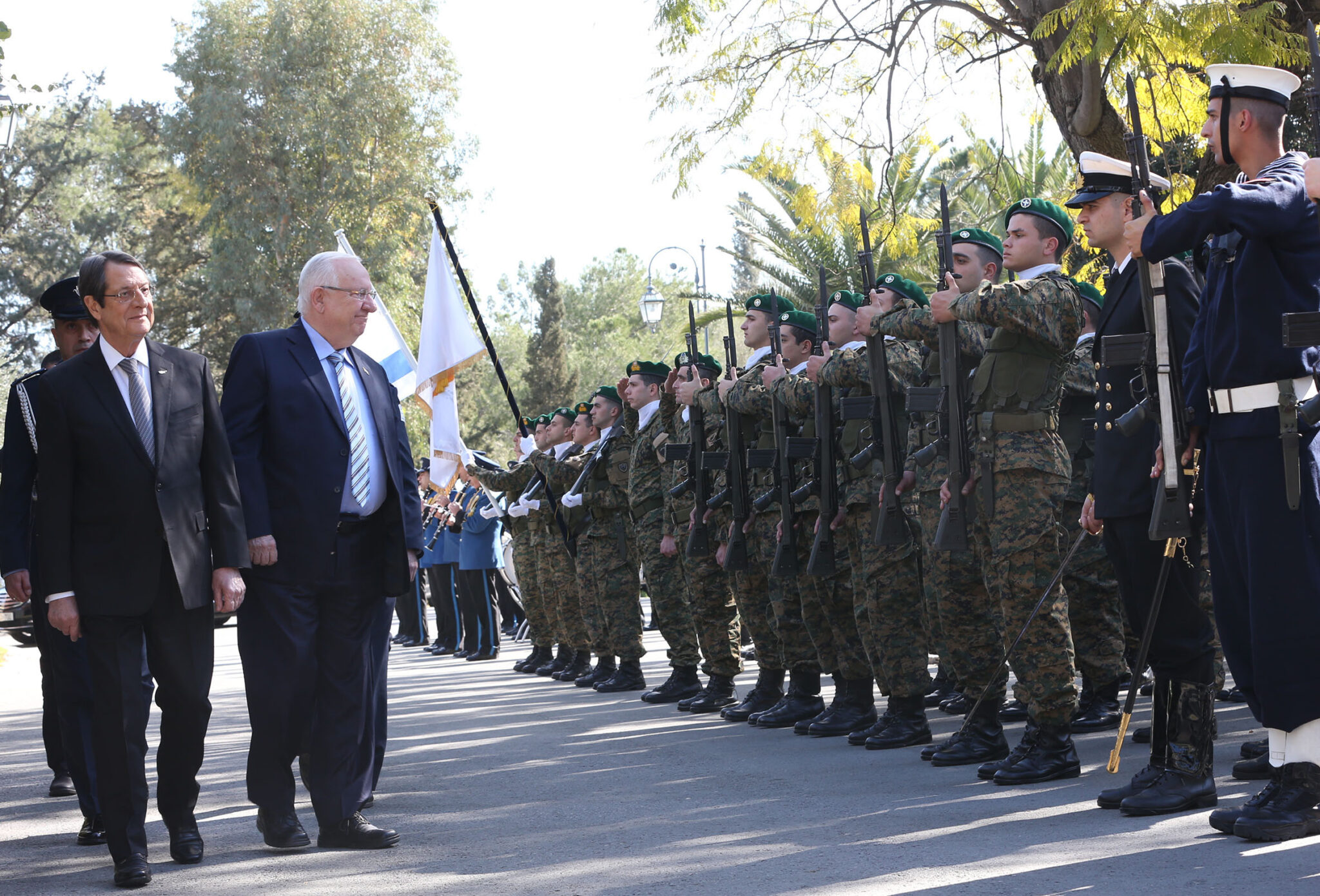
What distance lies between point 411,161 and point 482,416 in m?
27.8

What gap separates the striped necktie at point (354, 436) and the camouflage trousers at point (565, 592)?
6.47 meters

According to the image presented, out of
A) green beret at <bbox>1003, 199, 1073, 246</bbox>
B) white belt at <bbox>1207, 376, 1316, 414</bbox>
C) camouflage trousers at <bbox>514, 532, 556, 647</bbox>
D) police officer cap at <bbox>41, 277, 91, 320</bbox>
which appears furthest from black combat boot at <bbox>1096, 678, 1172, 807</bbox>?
camouflage trousers at <bbox>514, 532, 556, 647</bbox>

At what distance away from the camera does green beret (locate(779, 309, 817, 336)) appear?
28.5 feet

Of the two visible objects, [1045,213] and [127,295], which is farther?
[1045,213]

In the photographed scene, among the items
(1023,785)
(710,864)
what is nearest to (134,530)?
(710,864)

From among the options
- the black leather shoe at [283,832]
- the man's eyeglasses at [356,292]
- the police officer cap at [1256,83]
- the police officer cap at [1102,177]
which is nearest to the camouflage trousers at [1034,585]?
the police officer cap at [1102,177]

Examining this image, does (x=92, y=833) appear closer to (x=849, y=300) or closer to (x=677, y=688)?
(x=849, y=300)

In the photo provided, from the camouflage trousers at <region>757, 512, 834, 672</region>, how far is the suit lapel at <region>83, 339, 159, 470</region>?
397 centimetres

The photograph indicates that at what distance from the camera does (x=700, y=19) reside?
11680mm

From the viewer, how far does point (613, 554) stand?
11.1 meters

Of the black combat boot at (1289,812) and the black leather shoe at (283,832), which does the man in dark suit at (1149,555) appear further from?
the black leather shoe at (283,832)

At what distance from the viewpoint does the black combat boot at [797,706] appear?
329 inches

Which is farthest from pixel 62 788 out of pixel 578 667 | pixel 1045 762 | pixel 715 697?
pixel 578 667

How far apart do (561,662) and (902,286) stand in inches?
254
